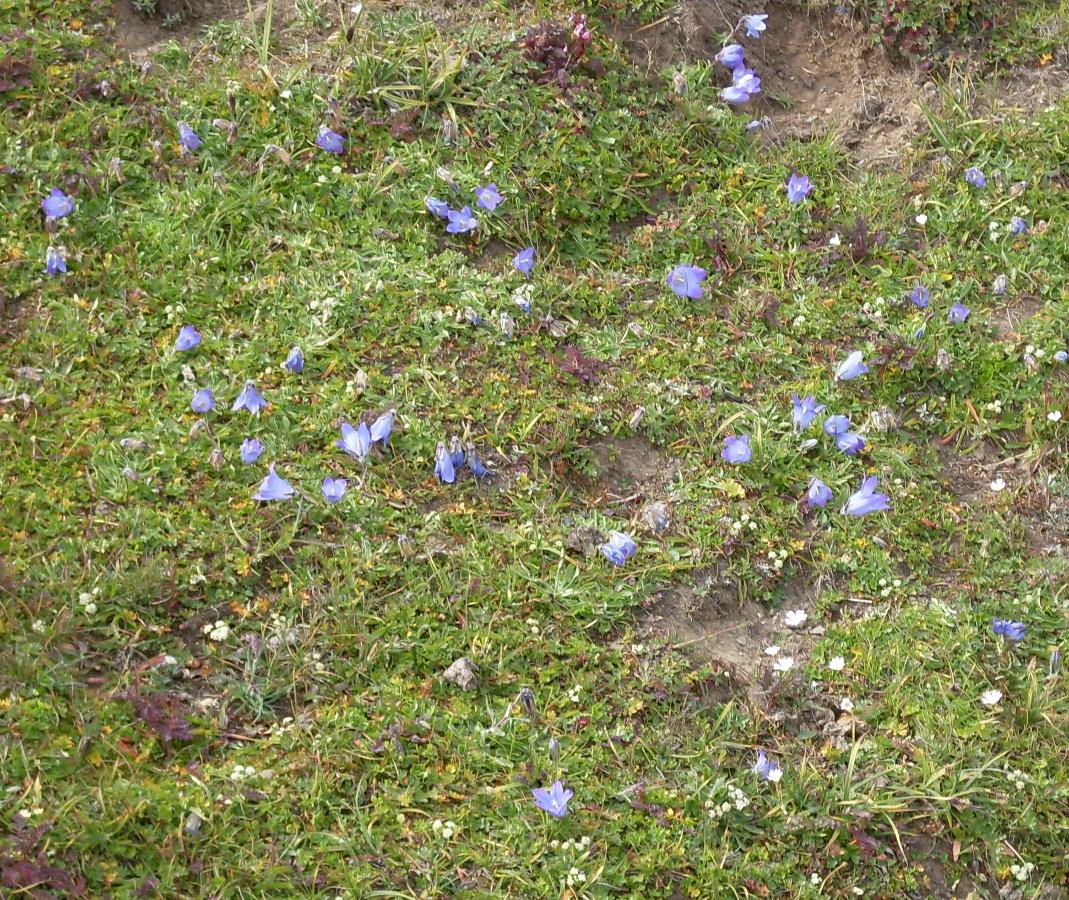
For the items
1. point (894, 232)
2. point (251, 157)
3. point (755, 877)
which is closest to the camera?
point (755, 877)

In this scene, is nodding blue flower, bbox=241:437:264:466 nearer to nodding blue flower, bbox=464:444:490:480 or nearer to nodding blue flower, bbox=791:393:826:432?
nodding blue flower, bbox=464:444:490:480

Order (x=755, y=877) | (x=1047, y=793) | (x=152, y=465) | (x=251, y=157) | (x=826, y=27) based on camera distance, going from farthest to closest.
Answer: (x=826, y=27), (x=251, y=157), (x=152, y=465), (x=1047, y=793), (x=755, y=877)

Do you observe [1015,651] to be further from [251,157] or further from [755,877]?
[251,157]

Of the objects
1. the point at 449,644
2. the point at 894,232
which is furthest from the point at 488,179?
the point at 449,644

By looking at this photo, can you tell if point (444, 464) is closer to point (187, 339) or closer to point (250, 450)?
point (250, 450)

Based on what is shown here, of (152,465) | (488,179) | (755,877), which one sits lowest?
(755,877)

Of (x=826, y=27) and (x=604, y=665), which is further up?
(x=826, y=27)

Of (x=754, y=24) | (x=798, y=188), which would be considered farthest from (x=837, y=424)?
(x=754, y=24)

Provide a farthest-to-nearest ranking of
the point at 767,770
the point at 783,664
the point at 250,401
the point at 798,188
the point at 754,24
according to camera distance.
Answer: the point at 754,24 → the point at 798,188 → the point at 250,401 → the point at 783,664 → the point at 767,770
